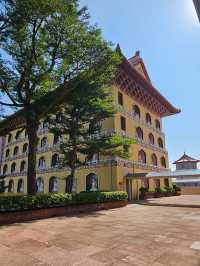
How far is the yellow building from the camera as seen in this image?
2289 centimetres

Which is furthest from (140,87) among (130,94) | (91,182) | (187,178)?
(187,178)

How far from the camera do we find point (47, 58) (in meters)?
13.9

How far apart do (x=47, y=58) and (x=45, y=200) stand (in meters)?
9.01

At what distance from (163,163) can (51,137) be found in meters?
17.6

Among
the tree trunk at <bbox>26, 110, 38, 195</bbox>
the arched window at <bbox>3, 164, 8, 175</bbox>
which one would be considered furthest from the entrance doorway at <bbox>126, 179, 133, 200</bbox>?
the arched window at <bbox>3, 164, 8, 175</bbox>

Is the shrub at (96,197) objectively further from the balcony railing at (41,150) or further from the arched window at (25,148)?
the arched window at (25,148)

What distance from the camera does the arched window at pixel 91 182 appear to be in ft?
75.6

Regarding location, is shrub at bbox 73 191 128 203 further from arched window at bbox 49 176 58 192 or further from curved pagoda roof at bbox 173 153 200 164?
curved pagoda roof at bbox 173 153 200 164

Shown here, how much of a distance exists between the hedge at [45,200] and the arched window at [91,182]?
6624mm

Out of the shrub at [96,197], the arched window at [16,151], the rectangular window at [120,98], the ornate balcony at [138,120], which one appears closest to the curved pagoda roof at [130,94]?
the rectangular window at [120,98]

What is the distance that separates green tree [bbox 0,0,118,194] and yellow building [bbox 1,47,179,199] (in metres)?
6.76

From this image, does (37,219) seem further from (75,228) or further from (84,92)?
(84,92)

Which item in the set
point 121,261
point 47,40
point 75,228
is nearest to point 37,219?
point 75,228

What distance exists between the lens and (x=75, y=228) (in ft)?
28.1
